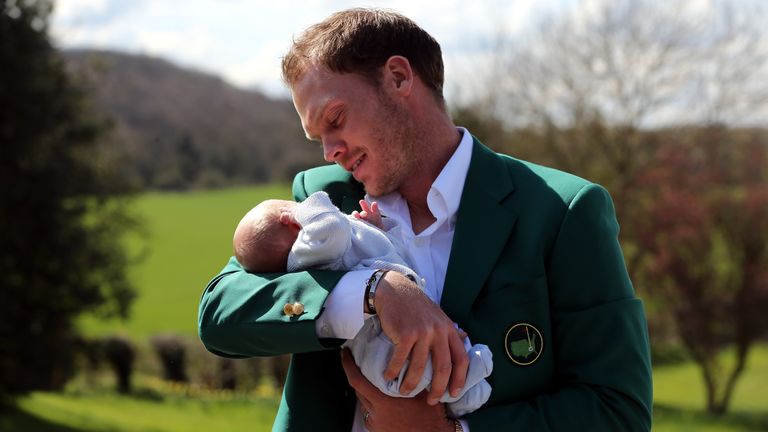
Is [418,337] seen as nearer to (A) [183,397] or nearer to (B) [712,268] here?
(A) [183,397]

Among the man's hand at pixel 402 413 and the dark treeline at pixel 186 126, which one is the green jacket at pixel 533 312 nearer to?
the man's hand at pixel 402 413

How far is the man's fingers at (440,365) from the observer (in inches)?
84.1

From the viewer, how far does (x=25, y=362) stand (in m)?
12.6

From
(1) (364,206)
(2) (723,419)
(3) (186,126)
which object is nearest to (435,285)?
(1) (364,206)

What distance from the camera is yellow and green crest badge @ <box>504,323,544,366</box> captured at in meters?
2.27

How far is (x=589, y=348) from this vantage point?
2.25 m

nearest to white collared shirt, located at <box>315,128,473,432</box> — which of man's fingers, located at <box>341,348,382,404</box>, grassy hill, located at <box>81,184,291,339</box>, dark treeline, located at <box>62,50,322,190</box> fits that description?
man's fingers, located at <box>341,348,382,404</box>

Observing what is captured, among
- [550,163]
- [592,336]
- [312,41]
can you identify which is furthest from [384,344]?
[550,163]

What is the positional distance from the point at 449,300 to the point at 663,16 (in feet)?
66.0

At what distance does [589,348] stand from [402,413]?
48cm

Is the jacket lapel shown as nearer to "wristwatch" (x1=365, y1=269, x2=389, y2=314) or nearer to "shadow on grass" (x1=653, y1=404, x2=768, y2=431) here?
"wristwatch" (x1=365, y1=269, x2=389, y2=314)

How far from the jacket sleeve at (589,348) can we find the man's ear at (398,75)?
22.2 inches

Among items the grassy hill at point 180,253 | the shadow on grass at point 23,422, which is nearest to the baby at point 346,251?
the shadow on grass at point 23,422

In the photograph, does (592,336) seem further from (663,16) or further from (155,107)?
(155,107)
